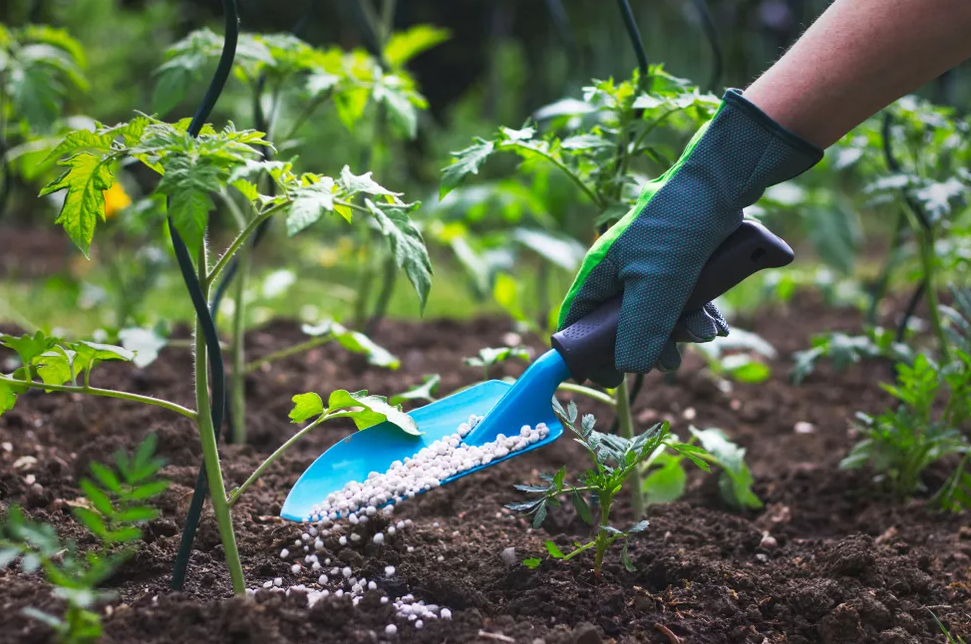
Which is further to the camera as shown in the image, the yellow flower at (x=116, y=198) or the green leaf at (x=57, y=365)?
the yellow flower at (x=116, y=198)

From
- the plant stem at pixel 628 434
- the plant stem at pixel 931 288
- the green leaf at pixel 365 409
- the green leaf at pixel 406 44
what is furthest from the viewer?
the green leaf at pixel 406 44

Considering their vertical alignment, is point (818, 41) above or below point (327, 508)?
above

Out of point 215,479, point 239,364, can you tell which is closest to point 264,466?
point 215,479

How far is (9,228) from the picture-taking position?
16.2 feet

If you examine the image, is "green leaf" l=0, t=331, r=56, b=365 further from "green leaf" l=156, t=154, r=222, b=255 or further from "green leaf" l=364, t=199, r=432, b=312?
"green leaf" l=364, t=199, r=432, b=312

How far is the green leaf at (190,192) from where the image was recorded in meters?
1.10

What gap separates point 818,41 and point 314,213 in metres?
0.83

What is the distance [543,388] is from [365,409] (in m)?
0.33

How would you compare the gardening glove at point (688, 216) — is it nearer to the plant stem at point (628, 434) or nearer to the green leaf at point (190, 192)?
the plant stem at point (628, 434)

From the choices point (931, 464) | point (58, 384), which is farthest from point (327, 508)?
point (931, 464)

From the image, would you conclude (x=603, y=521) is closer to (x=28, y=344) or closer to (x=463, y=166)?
(x=463, y=166)

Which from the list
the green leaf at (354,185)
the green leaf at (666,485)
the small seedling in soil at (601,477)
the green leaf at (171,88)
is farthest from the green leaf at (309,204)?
the green leaf at (666,485)

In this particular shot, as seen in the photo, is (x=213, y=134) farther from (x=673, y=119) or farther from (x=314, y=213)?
(x=673, y=119)

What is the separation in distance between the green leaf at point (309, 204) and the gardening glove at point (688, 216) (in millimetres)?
504
